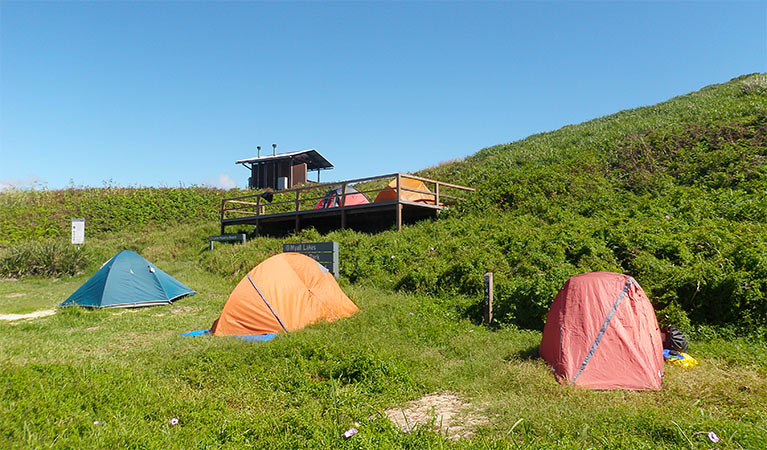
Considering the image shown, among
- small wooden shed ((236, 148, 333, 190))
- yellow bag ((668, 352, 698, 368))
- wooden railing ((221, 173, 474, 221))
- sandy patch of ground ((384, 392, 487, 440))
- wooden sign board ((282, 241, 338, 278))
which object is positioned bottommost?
sandy patch of ground ((384, 392, 487, 440))

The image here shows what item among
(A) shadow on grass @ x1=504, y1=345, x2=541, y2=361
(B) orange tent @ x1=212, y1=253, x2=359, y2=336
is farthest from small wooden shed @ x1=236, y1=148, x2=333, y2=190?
(A) shadow on grass @ x1=504, y1=345, x2=541, y2=361

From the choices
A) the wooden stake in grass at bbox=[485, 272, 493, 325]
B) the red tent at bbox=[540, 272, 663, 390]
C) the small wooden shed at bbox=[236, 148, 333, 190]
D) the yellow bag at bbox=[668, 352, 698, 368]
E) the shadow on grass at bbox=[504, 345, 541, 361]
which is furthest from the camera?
the small wooden shed at bbox=[236, 148, 333, 190]

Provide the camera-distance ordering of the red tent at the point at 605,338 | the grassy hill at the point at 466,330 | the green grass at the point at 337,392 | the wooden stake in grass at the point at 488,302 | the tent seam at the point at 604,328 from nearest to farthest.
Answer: the green grass at the point at 337,392
the grassy hill at the point at 466,330
the red tent at the point at 605,338
the tent seam at the point at 604,328
the wooden stake in grass at the point at 488,302

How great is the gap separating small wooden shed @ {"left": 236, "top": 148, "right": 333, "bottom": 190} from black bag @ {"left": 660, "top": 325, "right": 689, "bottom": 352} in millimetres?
31514

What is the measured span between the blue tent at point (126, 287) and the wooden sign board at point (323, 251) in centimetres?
365

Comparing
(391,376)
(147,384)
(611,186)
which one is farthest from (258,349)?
(611,186)

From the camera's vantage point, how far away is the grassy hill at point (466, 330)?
4.41m

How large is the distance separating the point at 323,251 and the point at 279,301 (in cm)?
492

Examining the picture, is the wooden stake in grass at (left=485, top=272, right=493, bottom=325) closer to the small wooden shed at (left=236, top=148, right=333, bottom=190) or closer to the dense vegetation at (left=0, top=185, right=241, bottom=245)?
the dense vegetation at (left=0, top=185, right=241, bottom=245)

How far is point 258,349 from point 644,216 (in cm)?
1089

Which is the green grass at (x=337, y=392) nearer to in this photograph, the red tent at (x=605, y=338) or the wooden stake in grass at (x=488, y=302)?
the red tent at (x=605, y=338)

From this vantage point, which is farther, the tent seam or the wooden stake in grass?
the wooden stake in grass

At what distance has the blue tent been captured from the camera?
41.5 feet

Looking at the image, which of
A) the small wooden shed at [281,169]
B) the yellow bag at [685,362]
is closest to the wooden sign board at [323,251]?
the yellow bag at [685,362]
